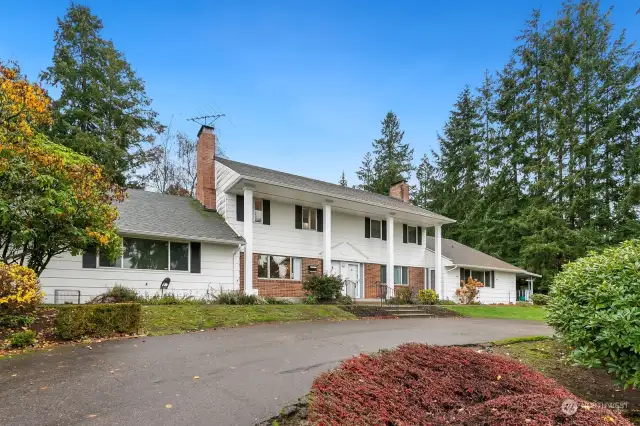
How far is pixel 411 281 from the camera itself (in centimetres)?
2353

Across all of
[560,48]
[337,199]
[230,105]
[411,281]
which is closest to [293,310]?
[337,199]

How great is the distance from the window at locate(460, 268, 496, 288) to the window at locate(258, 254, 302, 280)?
11.8 m

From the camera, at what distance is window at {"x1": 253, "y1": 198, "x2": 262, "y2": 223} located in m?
18.2

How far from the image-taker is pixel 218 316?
456 inches

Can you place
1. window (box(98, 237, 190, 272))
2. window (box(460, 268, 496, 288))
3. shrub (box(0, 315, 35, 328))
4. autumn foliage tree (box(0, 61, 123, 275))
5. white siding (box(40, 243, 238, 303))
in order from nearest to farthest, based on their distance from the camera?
shrub (box(0, 315, 35, 328)) < autumn foliage tree (box(0, 61, 123, 275)) < white siding (box(40, 243, 238, 303)) < window (box(98, 237, 190, 272)) < window (box(460, 268, 496, 288))

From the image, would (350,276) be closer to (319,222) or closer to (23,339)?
(319,222)

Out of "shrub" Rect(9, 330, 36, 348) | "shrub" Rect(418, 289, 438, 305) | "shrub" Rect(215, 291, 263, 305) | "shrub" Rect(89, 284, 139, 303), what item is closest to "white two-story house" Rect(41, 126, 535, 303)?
"shrub" Rect(89, 284, 139, 303)

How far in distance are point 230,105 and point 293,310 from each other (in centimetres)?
1424

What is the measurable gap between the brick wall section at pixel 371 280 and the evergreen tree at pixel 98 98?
1842cm

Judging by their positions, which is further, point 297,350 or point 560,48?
point 560,48

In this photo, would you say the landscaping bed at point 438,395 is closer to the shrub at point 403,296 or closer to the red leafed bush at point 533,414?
the red leafed bush at point 533,414

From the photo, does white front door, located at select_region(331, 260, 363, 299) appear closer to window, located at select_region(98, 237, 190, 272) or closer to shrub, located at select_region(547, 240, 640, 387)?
window, located at select_region(98, 237, 190, 272)

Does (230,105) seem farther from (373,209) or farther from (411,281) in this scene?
(411,281)

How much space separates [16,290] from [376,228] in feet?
58.0
